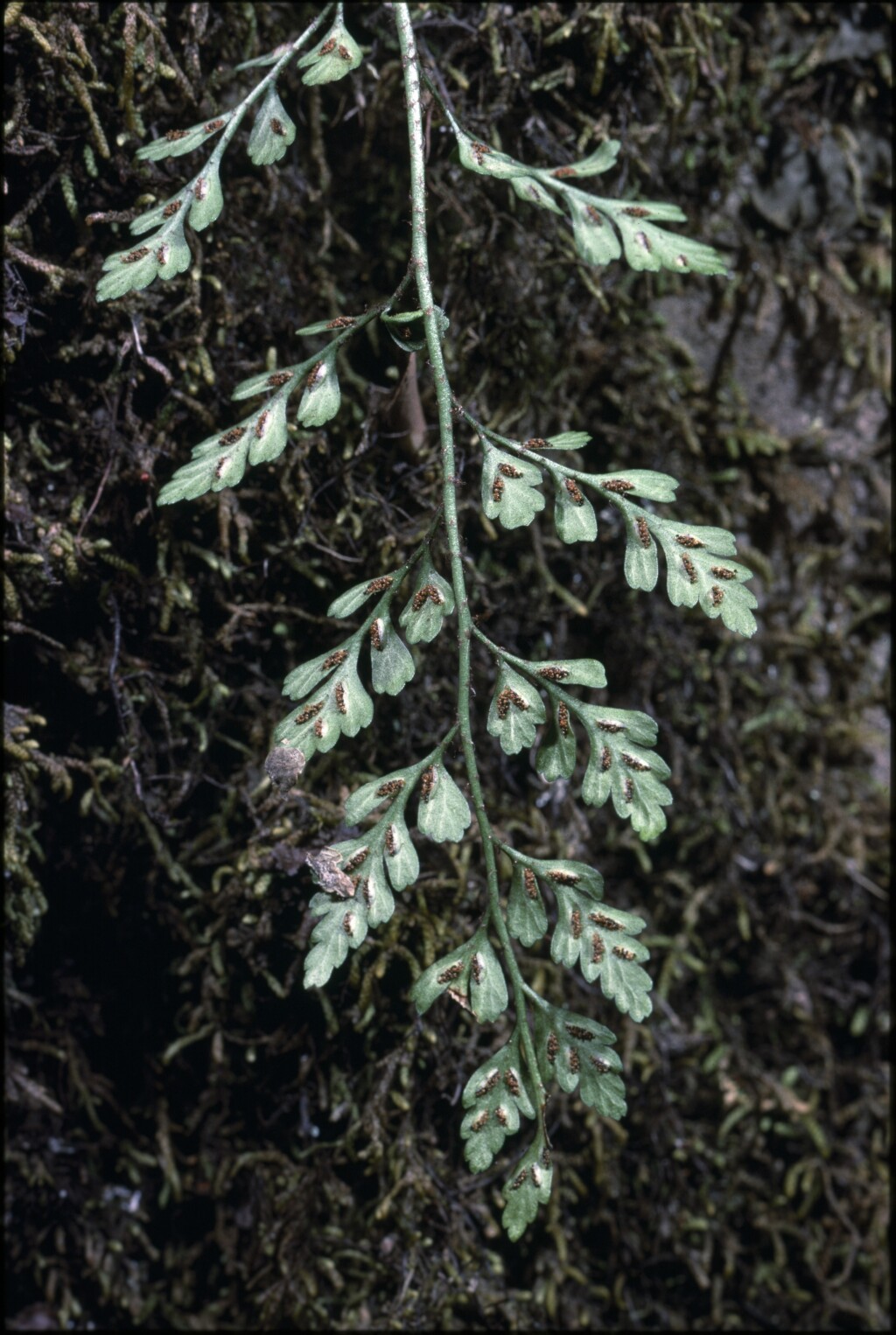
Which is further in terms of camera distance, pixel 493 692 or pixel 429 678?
pixel 429 678

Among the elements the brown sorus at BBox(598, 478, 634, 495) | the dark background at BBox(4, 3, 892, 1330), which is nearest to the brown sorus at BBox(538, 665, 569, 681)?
the brown sorus at BBox(598, 478, 634, 495)

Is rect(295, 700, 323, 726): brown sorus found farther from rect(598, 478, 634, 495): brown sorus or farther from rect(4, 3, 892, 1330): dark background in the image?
rect(598, 478, 634, 495): brown sorus

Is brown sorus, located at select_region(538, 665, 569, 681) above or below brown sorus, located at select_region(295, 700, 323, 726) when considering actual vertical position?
below

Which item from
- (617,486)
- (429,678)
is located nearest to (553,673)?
(617,486)

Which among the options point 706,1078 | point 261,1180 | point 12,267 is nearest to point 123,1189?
point 261,1180

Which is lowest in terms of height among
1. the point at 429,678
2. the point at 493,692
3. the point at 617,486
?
the point at 429,678

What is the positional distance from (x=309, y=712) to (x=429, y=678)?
45cm

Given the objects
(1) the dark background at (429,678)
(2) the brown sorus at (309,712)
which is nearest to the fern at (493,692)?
(2) the brown sorus at (309,712)

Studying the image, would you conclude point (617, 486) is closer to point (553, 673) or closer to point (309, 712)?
point (553, 673)

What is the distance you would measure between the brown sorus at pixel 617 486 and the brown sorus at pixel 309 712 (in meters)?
0.49

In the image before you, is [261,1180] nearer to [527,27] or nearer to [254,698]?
[254,698]

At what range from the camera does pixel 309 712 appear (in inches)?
53.0

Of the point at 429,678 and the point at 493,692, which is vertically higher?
the point at 493,692

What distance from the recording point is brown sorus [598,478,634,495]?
1398mm
